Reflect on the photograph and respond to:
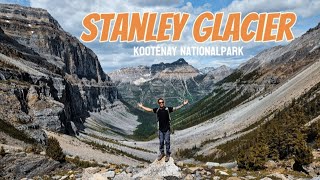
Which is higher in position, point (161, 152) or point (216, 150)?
point (161, 152)

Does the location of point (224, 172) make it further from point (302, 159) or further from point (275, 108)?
point (275, 108)

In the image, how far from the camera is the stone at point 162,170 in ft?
90.6

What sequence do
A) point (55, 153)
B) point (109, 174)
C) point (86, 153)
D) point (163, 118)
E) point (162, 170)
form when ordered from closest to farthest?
point (162, 170)
point (163, 118)
point (109, 174)
point (55, 153)
point (86, 153)

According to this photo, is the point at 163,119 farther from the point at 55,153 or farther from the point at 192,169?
the point at 55,153

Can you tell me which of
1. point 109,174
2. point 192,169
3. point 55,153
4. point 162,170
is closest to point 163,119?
point 162,170

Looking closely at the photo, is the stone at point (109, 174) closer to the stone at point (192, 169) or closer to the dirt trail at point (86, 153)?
the stone at point (192, 169)

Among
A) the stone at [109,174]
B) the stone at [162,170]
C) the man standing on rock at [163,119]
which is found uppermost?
the man standing on rock at [163,119]

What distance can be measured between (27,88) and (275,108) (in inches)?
4455

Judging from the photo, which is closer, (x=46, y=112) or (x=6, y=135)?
(x=6, y=135)

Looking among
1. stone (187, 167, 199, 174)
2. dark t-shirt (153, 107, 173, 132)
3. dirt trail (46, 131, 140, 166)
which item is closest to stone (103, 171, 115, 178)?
dark t-shirt (153, 107, 173, 132)

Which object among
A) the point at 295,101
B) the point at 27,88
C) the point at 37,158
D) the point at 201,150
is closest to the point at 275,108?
the point at 295,101

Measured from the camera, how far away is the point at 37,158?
152ft

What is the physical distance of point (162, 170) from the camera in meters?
28.1

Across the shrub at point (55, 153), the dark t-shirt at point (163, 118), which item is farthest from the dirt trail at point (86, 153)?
the dark t-shirt at point (163, 118)
